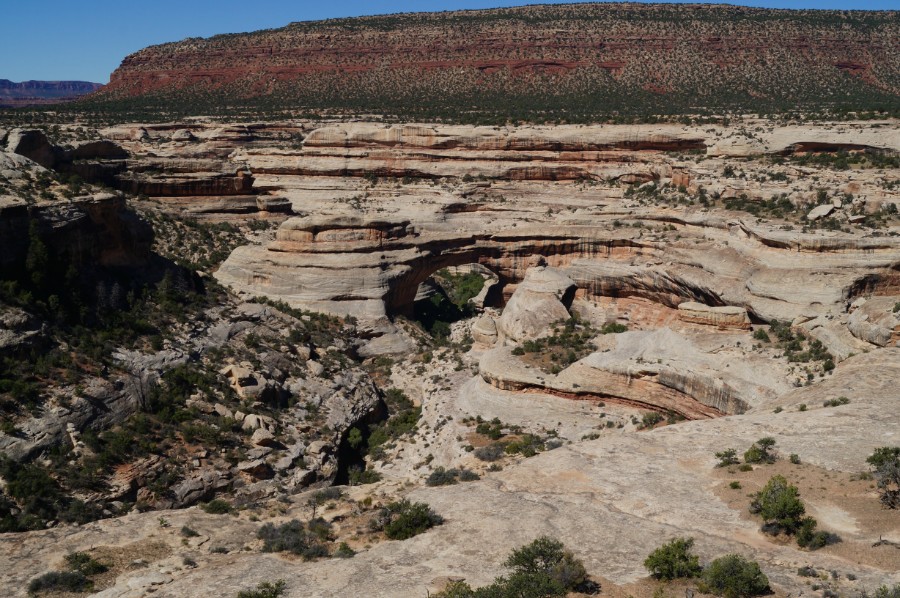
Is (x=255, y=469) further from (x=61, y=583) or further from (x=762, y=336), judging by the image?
(x=762, y=336)

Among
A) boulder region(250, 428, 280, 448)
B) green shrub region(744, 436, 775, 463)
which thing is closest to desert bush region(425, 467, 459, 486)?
green shrub region(744, 436, 775, 463)

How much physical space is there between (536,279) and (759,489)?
65.8ft

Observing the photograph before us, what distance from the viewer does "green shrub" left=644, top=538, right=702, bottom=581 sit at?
12.5 m

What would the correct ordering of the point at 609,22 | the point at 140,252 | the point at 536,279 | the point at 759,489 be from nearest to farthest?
the point at 759,489
the point at 140,252
the point at 536,279
the point at 609,22

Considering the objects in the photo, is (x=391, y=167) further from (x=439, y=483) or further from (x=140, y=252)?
(x=439, y=483)

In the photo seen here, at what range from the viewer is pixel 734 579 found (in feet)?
38.5

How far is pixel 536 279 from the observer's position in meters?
35.1

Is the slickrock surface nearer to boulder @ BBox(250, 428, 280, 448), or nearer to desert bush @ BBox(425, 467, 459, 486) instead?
desert bush @ BBox(425, 467, 459, 486)

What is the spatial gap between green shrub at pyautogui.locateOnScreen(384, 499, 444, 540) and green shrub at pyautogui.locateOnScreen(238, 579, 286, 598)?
2388mm

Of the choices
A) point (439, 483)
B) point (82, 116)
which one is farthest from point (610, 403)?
point (82, 116)

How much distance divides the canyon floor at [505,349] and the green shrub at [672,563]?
26cm

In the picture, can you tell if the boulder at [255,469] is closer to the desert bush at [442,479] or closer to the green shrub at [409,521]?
the desert bush at [442,479]

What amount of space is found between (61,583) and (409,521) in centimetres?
587

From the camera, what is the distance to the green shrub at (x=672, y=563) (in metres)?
12.5
